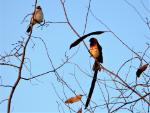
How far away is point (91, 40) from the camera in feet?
10.1

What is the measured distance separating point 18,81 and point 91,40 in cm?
85

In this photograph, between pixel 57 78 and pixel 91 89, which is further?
pixel 57 78

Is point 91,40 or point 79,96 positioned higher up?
point 91,40

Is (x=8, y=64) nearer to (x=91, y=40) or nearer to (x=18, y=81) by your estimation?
(x=18, y=81)

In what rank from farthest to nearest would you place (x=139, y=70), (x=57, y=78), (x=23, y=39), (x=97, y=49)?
(x=97, y=49) → (x=23, y=39) → (x=57, y=78) → (x=139, y=70)

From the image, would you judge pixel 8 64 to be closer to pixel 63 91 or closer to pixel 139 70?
pixel 63 91

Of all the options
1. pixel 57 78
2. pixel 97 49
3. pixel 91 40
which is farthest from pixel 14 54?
pixel 97 49

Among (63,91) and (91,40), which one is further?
(91,40)

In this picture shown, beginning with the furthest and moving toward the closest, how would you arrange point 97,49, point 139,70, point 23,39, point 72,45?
1. point 97,49
2. point 23,39
3. point 139,70
4. point 72,45

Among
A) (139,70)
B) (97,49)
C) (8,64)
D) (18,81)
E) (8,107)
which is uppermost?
(97,49)

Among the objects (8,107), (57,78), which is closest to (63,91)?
(57,78)

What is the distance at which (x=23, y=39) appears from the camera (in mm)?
2910

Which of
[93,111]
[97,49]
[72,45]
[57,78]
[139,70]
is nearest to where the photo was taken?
[72,45]

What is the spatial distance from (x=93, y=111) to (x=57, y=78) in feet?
2.31
